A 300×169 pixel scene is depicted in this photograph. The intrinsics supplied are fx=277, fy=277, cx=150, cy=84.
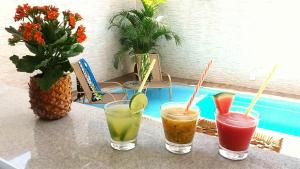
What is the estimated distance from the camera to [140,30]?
630 cm

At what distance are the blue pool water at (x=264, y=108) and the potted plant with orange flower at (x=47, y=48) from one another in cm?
307

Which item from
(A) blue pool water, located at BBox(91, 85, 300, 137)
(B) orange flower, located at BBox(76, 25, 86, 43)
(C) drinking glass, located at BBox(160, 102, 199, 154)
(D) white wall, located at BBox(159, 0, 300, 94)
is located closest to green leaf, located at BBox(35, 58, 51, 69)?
(B) orange flower, located at BBox(76, 25, 86, 43)

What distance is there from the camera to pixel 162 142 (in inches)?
42.5

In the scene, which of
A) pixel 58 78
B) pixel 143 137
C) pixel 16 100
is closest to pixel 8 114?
pixel 16 100

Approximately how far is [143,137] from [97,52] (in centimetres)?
547

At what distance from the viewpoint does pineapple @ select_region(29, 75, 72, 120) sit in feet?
4.05

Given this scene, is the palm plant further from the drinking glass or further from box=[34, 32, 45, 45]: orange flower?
the drinking glass

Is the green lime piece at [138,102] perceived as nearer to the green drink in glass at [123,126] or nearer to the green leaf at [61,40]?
the green drink in glass at [123,126]

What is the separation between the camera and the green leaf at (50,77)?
3.81 ft

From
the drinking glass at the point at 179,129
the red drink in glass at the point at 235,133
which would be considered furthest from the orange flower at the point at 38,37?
the red drink in glass at the point at 235,133

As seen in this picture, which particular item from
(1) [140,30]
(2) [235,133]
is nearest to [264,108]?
(1) [140,30]

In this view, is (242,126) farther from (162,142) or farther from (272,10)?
(272,10)

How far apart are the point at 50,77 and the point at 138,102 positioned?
0.43 meters

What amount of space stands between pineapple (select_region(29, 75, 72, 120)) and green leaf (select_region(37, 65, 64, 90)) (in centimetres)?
5
